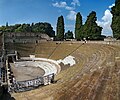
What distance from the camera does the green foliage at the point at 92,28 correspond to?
57.2 m

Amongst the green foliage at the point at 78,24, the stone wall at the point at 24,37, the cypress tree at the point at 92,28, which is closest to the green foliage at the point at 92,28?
the cypress tree at the point at 92,28

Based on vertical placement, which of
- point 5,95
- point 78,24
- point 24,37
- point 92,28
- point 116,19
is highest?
point 78,24

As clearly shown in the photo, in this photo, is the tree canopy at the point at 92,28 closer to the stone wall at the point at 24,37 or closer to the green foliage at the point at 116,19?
the green foliage at the point at 116,19

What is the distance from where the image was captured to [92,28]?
5725cm

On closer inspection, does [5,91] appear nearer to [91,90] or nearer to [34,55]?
[91,90]

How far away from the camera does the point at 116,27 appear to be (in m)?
43.6

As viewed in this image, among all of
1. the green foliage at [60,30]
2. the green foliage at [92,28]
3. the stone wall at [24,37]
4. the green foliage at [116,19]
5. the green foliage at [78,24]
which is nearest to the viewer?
the green foliage at [116,19]

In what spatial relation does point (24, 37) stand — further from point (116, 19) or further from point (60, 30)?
point (116, 19)

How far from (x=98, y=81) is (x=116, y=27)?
2635 cm

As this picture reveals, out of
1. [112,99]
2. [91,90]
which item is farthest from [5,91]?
[112,99]

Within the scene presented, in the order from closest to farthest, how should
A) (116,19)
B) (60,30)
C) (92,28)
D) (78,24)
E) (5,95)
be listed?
1. (5,95)
2. (116,19)
3. (92,28)
4. (78,24)
5. (60,30)

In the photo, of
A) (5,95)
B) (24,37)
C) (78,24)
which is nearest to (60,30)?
(78,24)

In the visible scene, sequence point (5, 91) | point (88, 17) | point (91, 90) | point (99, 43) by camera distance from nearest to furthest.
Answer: point (91, 90)
point (5, 91)
point (99, 43)
point (88, 17)

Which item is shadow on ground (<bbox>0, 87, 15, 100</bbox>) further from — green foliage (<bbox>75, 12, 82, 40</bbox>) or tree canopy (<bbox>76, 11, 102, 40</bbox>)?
green foliage (<bbox>75, 12, 82, 40</bbox>)
